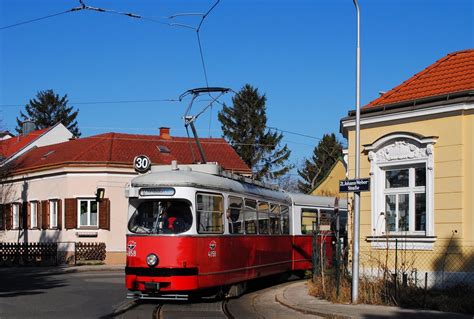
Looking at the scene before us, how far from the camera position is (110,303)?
14.6 meters

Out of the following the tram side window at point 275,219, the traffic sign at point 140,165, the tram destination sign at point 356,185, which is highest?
the traffic sign at point 140,165

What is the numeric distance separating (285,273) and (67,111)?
216 ft

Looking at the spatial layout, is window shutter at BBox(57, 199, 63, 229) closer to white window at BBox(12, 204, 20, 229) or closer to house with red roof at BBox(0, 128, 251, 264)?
house with red roof at BBox(0, 128, 251, 264)

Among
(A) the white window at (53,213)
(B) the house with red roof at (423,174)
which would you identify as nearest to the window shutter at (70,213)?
(A) the white window at (53,213)

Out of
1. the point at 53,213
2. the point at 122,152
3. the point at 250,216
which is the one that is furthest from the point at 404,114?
the point at 53,213

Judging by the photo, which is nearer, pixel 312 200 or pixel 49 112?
pixel 312 200

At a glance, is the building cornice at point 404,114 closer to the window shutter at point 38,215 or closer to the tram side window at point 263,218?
the tram side window at point 263,218

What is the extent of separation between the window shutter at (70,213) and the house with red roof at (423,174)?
61.8 ft

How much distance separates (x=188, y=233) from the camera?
13758 mm

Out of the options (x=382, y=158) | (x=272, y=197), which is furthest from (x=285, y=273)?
(x=382, y=158)

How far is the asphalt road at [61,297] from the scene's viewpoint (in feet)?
41.7

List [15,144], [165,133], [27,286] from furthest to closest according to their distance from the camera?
[15,144] < [165,133] < [27,286]

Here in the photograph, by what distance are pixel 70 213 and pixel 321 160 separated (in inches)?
1790

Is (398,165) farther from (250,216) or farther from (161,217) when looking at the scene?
(161,217)
